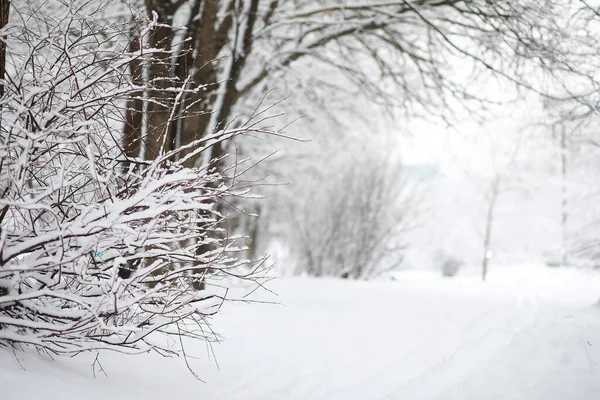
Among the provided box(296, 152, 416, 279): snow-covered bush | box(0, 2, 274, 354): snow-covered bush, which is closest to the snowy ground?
box(0, 2, 274, 354): snow-covered bush

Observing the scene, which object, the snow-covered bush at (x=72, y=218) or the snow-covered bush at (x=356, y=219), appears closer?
the snow-covered bush at (x=72, y=218)

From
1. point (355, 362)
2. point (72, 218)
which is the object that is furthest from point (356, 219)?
point (72, 218)

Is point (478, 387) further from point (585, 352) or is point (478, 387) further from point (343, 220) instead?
point (343, 220)

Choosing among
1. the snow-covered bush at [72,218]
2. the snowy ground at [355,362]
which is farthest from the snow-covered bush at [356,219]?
the snow-covered bush at [72,218]

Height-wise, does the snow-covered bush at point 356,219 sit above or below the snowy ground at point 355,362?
above

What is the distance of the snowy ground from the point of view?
220cm

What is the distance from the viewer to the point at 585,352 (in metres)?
3.41

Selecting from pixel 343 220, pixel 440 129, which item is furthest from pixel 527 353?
pixel 343 220

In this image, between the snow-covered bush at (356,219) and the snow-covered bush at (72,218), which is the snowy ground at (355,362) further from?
Answer: the snow-covered bush at (356,219)

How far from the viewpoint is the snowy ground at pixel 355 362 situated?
7.23 feet

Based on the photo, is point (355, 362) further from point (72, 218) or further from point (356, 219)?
point (356, 219)

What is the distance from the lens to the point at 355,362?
3109 millimetres

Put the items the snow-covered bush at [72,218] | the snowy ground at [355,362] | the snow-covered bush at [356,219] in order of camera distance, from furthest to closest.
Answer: the snow-covered bush at [356,219], the snowy ground at [355,362], the snow-covered bush at [72,218]

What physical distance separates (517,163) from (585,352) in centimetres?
1486
